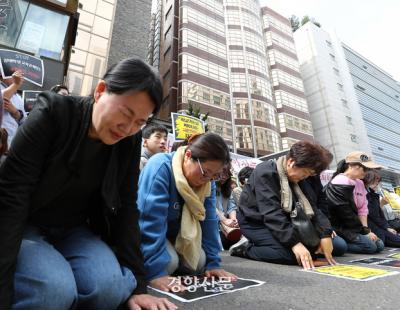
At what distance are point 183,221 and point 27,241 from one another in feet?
2.81

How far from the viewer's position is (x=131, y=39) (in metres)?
13.2

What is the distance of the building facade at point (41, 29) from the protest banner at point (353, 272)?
628 centimetres

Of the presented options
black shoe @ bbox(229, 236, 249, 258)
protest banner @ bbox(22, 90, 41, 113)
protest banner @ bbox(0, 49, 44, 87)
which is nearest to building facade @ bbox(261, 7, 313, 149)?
protest banner @ bbox(0, 49, 44, 87)

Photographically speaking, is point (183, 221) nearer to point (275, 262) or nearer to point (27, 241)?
point (27, 241)

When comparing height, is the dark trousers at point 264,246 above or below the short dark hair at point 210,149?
below

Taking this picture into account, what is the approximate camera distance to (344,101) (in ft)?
95.3

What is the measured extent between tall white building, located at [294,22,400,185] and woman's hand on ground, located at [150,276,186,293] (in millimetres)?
26760

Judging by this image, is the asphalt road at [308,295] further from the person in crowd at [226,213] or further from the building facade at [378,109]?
the building facade at [378,109]

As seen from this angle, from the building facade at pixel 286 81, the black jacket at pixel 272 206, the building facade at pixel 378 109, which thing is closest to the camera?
the black jacket at pixel 272 206

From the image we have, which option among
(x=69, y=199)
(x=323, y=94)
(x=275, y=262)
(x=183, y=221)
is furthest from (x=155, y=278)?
(x=323, y=94)

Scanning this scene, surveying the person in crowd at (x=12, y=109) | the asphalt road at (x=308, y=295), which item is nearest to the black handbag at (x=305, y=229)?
the asphalt road at (x=308, y=295)

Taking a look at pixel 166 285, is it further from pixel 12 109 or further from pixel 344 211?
pixel 344 211

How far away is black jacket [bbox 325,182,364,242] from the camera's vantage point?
125 inches

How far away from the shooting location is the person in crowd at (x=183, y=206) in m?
1.55
